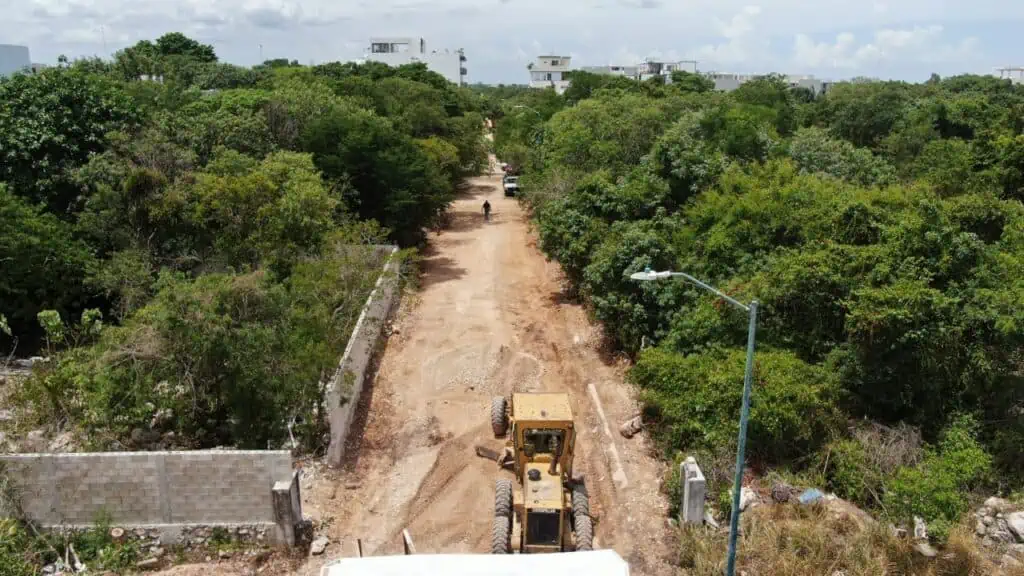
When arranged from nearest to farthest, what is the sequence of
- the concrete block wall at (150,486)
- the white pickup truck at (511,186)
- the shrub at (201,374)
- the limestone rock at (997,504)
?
1. the concrete block wall at (150,486)
2. the limestone rock at (997,504)
3. the shrub at (201,374)
4. the white pickup truck at (511,186)

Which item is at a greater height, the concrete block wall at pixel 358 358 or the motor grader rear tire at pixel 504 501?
the concrete block wall at pixel 358 358

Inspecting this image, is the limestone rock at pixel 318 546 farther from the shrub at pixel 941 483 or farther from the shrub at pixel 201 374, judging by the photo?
the shrub at pixel 941 483

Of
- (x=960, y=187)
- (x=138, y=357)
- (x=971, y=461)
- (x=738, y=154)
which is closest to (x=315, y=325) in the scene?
(x=138, y=357)

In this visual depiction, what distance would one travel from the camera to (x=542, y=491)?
43.1 ft

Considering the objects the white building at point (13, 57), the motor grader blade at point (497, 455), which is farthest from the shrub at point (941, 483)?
the white building at point (13, 57)

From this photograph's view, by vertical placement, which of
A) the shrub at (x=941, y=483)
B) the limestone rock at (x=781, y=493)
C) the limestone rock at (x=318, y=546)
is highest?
the shrub at (x=941, y=483)

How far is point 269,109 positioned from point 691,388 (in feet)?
80.0

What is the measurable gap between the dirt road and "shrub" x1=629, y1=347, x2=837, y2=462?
4.58 ft

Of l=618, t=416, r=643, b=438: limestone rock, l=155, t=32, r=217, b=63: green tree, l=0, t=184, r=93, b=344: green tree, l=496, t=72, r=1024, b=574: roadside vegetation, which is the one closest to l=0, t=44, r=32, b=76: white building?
l=155, t=32, r=217, b=63: green tree

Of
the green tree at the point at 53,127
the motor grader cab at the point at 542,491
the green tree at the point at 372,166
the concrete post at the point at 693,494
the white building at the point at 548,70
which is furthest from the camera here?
the white building at the point at 548,70

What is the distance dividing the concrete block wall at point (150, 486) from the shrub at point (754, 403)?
854 centimetres

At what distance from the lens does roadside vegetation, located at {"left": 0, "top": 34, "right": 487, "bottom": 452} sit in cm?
1497

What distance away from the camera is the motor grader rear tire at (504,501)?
44.3ft

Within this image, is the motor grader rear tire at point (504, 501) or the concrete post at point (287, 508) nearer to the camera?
the concrete post at point (287, 508)
